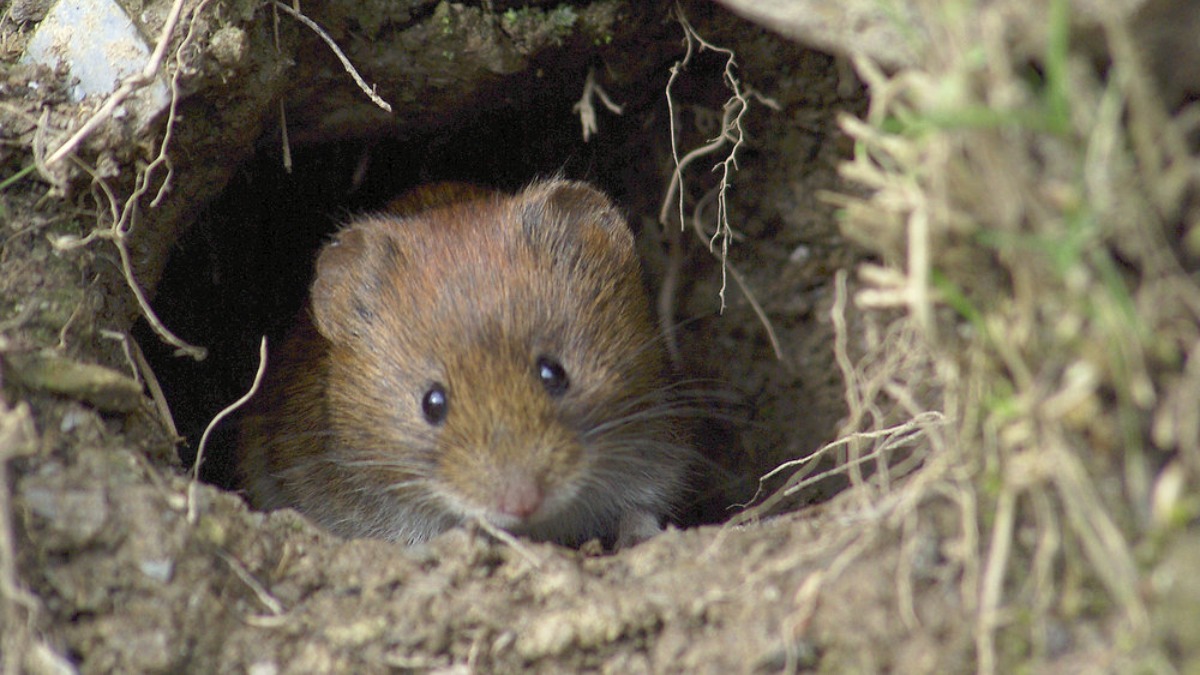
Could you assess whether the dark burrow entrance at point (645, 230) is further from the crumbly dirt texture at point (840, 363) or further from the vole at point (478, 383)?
the vole at point (478, 383)

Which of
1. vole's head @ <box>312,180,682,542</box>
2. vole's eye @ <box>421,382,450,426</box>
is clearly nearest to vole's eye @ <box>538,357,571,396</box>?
vole's head @ <box>312,180,682,542</box>

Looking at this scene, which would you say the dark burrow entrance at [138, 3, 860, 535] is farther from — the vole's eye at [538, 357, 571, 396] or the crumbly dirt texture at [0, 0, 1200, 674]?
the vole's eye at [538, 357, 571, 396]

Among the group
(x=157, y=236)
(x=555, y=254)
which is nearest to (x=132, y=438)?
(x=157, y=236)

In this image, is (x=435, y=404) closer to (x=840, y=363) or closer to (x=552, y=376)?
(x=552, y=376)

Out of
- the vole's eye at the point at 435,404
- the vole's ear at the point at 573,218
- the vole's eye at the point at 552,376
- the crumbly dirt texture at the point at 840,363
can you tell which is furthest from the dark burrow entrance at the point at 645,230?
the vole's eye at the point at 435,404

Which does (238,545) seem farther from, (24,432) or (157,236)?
(157,236)
